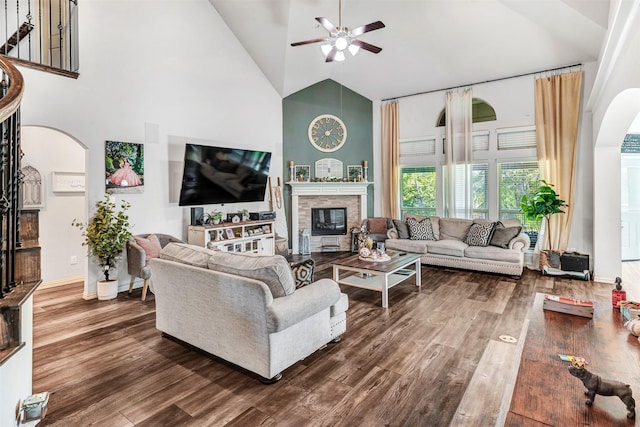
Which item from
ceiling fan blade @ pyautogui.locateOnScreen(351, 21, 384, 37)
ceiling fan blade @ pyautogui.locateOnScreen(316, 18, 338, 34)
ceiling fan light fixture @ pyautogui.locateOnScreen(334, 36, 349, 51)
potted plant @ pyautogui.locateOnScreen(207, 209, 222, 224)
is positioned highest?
ceiling fan blade @ pyautogui.locateOnScreen(316, 18, 338, 34)

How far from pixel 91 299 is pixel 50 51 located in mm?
3371

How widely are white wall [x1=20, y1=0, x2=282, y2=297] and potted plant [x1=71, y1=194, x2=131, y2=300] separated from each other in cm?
18

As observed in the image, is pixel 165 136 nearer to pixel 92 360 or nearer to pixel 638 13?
pixel 92 360

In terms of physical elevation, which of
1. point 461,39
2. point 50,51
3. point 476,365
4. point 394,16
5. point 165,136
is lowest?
point 476,365

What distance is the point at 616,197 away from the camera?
507cm

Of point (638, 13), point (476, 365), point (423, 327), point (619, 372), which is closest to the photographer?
point (619, 372)

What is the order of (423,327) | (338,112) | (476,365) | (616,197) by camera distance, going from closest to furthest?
(476,365) < (423,327) < (616,197) < (338,112)

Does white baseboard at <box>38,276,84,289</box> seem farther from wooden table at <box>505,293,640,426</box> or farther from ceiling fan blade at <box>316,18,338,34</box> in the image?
wooden table at <box>505,293,640,426</box>

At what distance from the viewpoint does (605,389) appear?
4.61ft

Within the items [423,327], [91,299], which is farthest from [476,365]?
[91,299]

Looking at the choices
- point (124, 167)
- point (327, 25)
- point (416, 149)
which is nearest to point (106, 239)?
point (124, 167)

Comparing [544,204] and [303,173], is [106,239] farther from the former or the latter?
[544,204]

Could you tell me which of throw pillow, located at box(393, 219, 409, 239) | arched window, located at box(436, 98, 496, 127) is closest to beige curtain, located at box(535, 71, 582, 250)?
arched window, located at box(436, 98, 496, 127)

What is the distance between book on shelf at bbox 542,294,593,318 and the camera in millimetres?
2404
